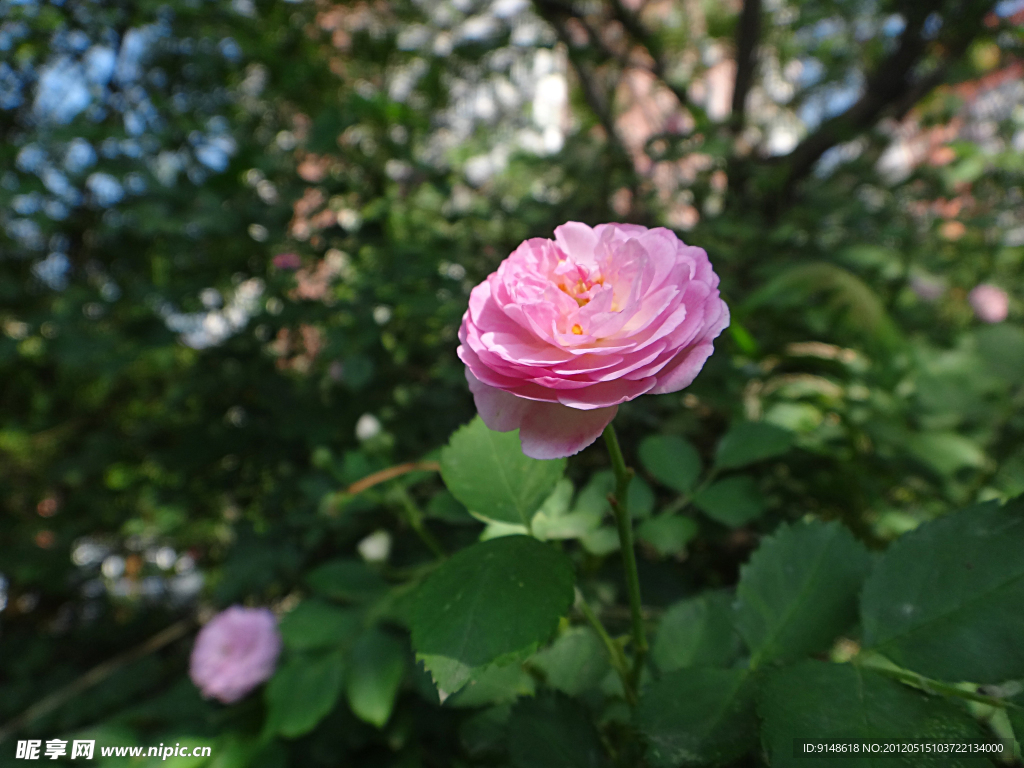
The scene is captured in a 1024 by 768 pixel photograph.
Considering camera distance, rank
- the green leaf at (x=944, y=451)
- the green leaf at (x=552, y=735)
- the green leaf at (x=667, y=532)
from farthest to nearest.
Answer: the green leaf at (x=944, y=451)
the green leaf at (x=667, y=532)
the green leaf at (x=552, y=735)

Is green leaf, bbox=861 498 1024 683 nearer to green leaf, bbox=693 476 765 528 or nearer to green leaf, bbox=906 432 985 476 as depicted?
green leaf, bbox=693 476 765 528

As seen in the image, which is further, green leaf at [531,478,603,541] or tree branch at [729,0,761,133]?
tree branch at [729,0,761,133]

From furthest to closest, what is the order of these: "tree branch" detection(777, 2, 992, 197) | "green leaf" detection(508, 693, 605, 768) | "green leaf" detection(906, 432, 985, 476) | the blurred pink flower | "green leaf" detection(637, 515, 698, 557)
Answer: "tree branch" detection(777, 2, 992, 197) → the blurred pink flower → "green leaf" detection(906, 432, 985, 476) → "green leaf" detection(637, 515, 698, 557) → "green leaf" detection(508, 693, 605, 768)

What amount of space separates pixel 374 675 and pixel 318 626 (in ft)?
0.25

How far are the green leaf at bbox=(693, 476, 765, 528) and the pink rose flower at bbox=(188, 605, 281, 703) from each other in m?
0.49

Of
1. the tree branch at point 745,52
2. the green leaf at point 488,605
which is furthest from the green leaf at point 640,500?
the tree branch at point 745,52

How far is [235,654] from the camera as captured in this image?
28.8 inches

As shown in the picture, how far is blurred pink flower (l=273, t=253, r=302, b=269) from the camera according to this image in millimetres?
912

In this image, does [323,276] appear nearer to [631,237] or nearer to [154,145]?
[154,145]

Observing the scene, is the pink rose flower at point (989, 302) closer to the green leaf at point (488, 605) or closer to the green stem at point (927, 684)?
the green stem at point (927, 684)

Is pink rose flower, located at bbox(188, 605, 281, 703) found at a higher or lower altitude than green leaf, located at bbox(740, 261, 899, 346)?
lower

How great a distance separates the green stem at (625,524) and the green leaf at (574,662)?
0.10 meters

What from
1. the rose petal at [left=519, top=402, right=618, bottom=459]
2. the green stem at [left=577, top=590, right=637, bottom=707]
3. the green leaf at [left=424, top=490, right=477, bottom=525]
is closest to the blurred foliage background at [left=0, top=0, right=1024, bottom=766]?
the green leaf at [left=424, top=490, right=477, bottom=525]

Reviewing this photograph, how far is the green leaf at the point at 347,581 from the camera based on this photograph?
1.97ft
